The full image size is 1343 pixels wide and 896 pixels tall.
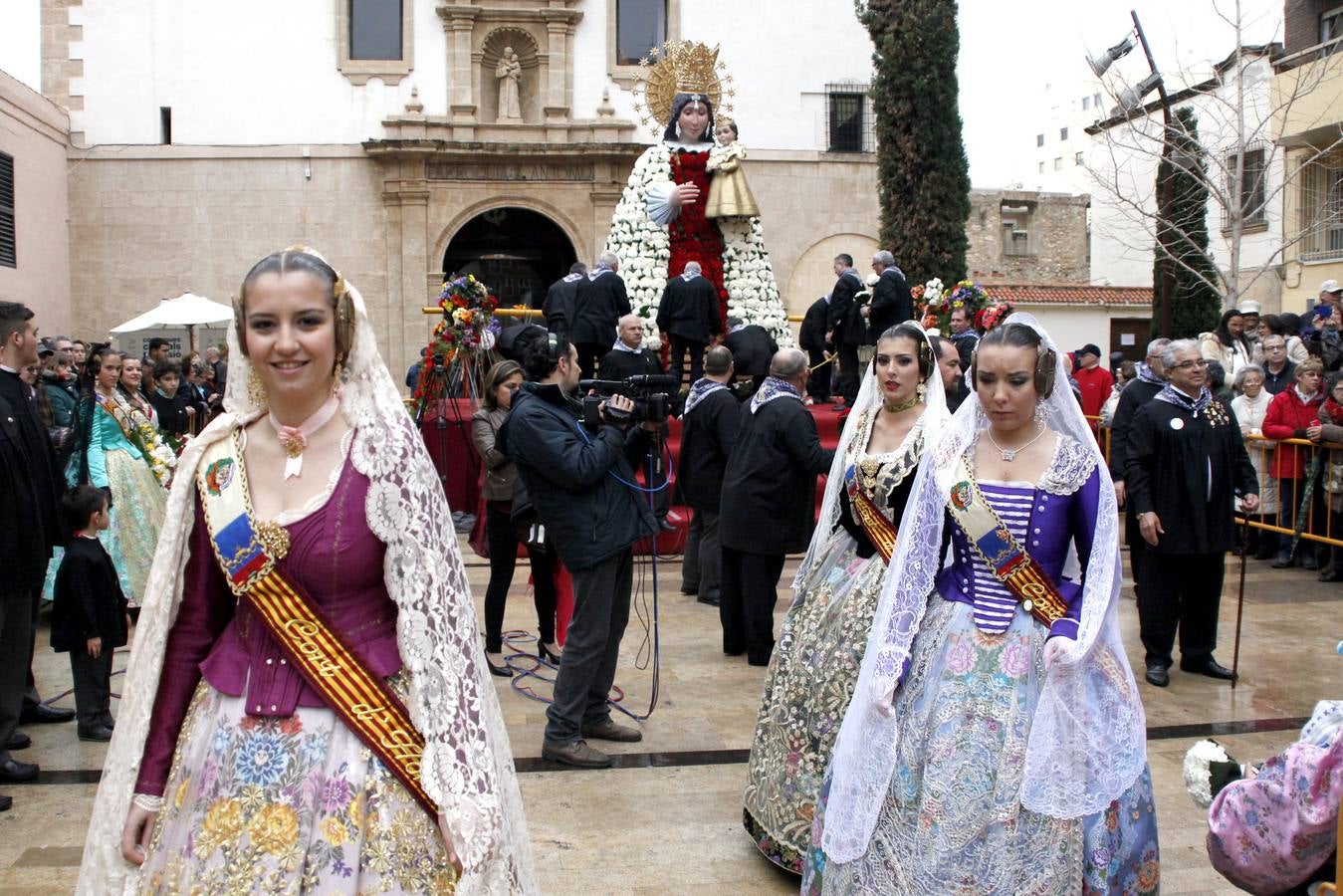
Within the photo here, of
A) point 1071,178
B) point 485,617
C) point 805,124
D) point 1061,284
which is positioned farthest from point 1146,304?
point 485,617

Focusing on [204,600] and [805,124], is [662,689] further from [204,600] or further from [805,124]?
[805,124]

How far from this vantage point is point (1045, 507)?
3.58 metres

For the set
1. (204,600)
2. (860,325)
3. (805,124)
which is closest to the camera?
(204,600)

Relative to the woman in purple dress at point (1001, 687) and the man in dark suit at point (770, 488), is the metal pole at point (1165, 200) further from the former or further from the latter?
the woman in purple dress at point (1001, 687)

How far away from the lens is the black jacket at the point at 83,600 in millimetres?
5590

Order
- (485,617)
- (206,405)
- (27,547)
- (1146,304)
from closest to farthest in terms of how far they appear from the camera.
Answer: (27,547)
(485,617)
(206,405)
(1146,304)

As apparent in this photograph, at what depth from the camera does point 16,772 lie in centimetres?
531

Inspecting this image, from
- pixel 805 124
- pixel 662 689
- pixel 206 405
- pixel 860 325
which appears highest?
pixel 805 124

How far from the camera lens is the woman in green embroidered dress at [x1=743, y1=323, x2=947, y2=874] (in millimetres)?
4176

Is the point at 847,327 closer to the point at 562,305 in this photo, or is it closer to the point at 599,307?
the point at 599,307

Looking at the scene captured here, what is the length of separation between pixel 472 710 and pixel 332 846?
35 cm

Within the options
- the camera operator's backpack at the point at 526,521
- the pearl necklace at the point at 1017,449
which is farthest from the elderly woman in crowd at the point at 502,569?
the pearl necklace at the point at 1017,449

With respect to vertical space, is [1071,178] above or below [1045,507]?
above

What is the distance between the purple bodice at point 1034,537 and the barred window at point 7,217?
1959 centimetres
